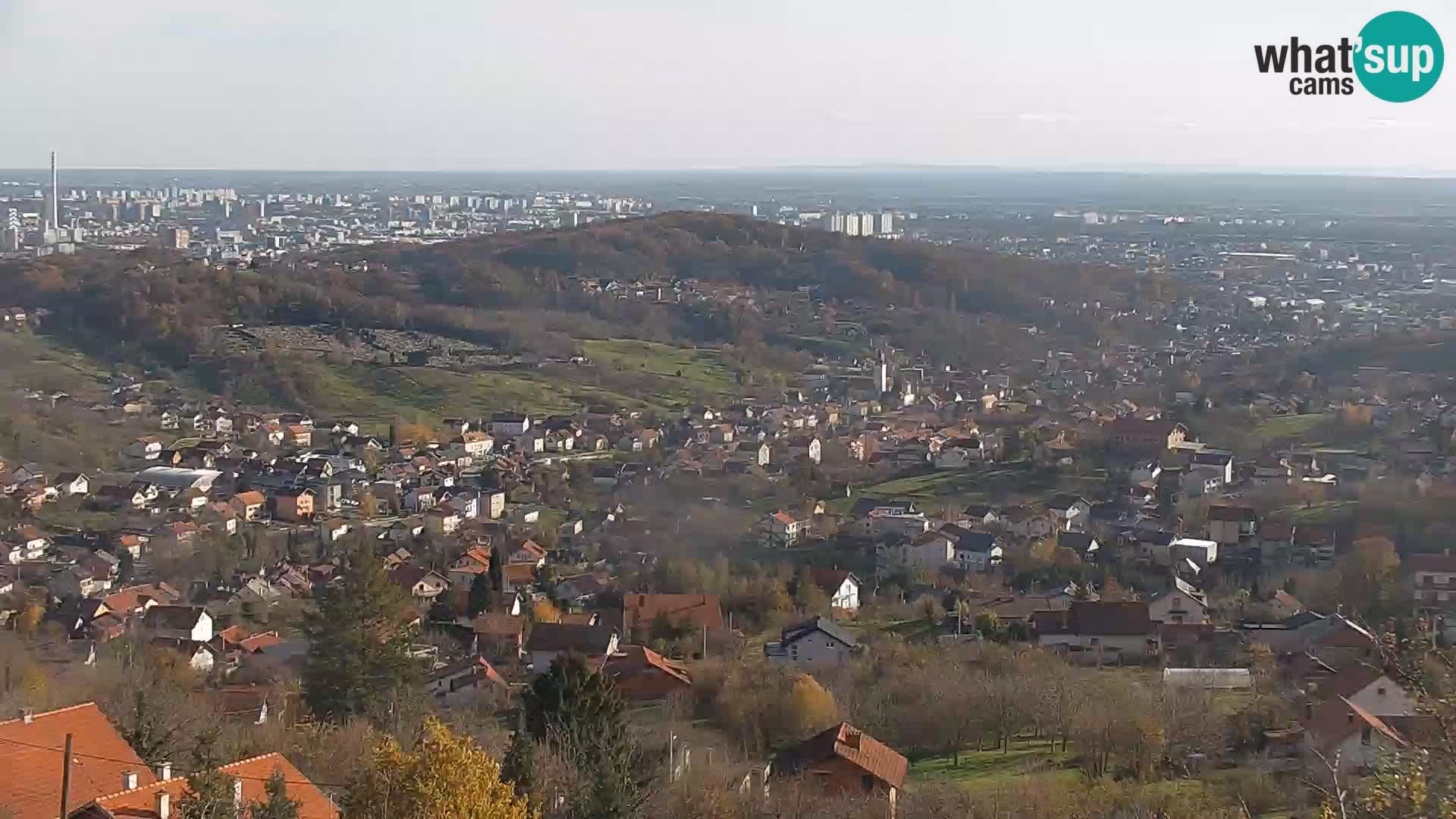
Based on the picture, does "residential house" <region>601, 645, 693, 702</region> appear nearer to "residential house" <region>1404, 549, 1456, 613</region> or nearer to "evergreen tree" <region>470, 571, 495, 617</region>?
"evergreen tree" <region>470, 571, 495, 617</region>

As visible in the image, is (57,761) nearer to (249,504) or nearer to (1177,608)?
(1177,608)

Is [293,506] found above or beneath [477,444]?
beneath

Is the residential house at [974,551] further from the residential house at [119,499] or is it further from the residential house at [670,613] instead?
the residential house at [119,499]

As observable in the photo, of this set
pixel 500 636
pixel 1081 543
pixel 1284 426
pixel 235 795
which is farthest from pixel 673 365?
pixel 235 795

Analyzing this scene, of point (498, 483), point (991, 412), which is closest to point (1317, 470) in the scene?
point (991, 412)

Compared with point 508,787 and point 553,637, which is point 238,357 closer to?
point 553,637

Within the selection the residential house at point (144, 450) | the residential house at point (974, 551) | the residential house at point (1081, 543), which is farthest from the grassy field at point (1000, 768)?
the residential house at point (144, 450)
